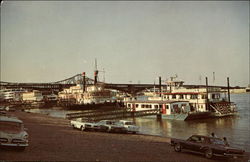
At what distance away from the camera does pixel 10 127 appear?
13.4m

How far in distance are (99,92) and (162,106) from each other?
56659 mm

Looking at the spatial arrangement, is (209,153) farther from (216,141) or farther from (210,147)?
(216,141)

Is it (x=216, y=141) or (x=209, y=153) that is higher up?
(x=216, y=141)

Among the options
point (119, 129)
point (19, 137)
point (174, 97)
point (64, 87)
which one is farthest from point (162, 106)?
point (64, 87)

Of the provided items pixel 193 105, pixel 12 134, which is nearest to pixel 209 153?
pixel 12 134

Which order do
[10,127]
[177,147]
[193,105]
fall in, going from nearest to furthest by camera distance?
[10,127]
[177,147]
[193,105]

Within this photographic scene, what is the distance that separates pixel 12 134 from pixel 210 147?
11.7 metres

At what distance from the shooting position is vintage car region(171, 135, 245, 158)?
48.3 ft

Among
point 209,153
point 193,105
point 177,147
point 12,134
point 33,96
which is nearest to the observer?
point 12,134

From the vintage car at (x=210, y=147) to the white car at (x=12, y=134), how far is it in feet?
34.0

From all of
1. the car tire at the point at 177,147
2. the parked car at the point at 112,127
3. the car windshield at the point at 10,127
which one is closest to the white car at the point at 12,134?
the car windshield at the point at 10,127

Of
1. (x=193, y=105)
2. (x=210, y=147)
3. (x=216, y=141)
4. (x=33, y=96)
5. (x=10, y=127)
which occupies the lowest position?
(x=210, y=147)

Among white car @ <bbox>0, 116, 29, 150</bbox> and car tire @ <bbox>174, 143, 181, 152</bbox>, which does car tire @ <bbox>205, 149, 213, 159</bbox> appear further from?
white car @ <bbox>0, 116, 29, 150</bbox>

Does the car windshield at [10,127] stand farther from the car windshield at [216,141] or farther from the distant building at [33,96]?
the distant building at [33,96]
